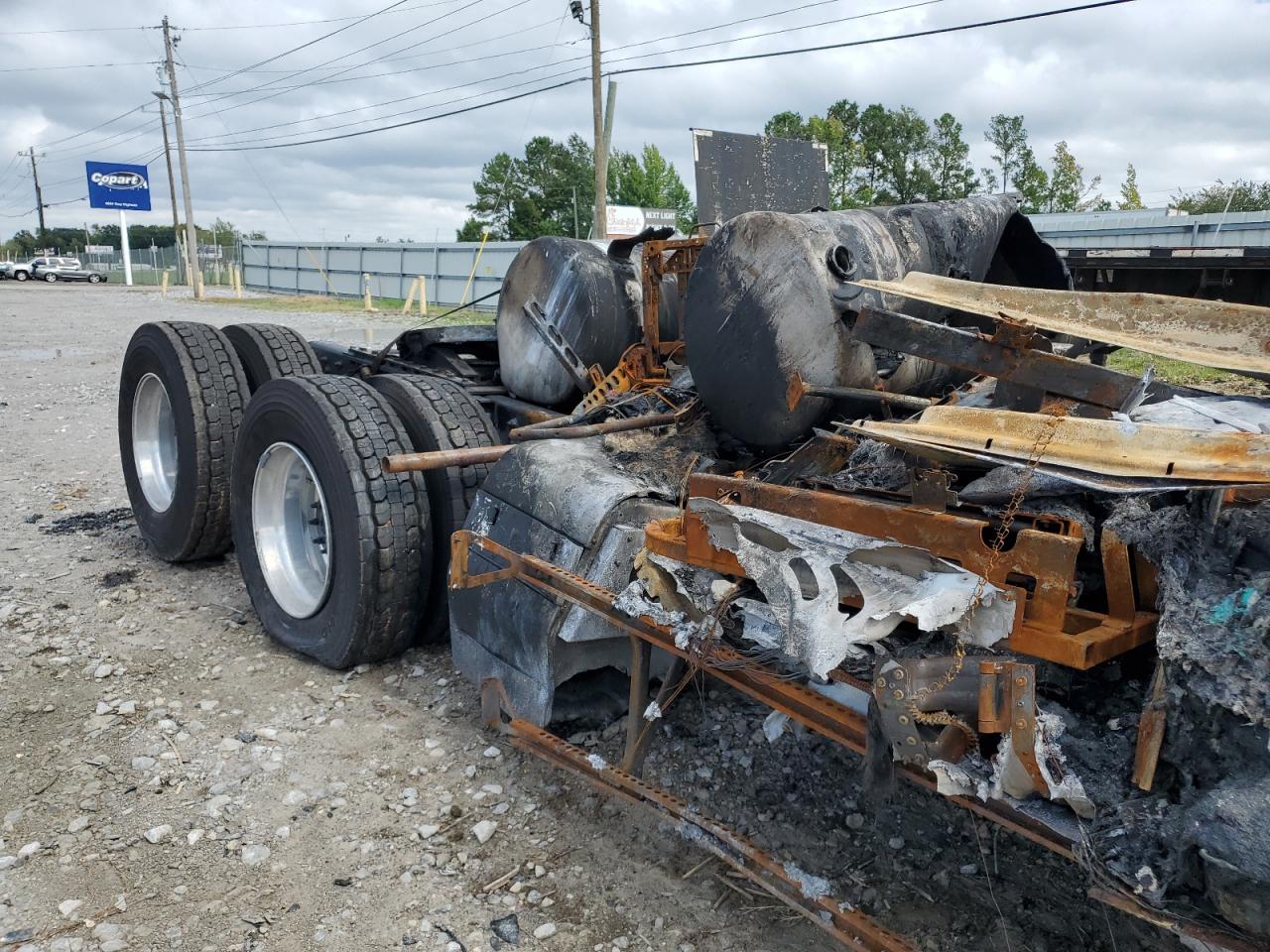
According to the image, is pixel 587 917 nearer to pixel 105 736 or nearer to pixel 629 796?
pixel 629 796

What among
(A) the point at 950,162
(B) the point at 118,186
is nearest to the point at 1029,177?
(A) the point at 950,162

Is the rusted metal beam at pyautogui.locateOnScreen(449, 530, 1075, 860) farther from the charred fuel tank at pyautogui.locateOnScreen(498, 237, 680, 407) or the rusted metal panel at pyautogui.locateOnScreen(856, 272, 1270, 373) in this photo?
the charred fuel tank at pyautogui.locateOnScreen(498, 237, 680, 407)

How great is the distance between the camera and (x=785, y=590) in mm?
2219

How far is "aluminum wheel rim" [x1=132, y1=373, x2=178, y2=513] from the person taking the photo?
5648 millimetres

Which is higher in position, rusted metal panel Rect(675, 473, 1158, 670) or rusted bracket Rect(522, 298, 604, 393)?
rusted bracket Rect(522, 298, 604, 393)

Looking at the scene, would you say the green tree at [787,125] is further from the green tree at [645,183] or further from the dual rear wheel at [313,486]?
the dual rear wheel at [313,486]

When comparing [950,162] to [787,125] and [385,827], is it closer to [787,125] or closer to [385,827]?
[787,125]

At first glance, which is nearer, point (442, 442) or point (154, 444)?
point (442, 442)

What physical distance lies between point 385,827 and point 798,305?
6.74ft

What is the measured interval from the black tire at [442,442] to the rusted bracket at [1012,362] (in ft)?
5.69

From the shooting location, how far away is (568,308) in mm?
4387

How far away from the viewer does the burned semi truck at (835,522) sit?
1.82 metres

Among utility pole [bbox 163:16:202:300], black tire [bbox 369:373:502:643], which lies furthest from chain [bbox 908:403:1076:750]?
utility pole [bbox 163:16:202:300]

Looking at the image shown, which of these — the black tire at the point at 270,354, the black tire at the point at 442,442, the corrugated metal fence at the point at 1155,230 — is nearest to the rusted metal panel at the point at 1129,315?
the black tire at the point at 442,442
